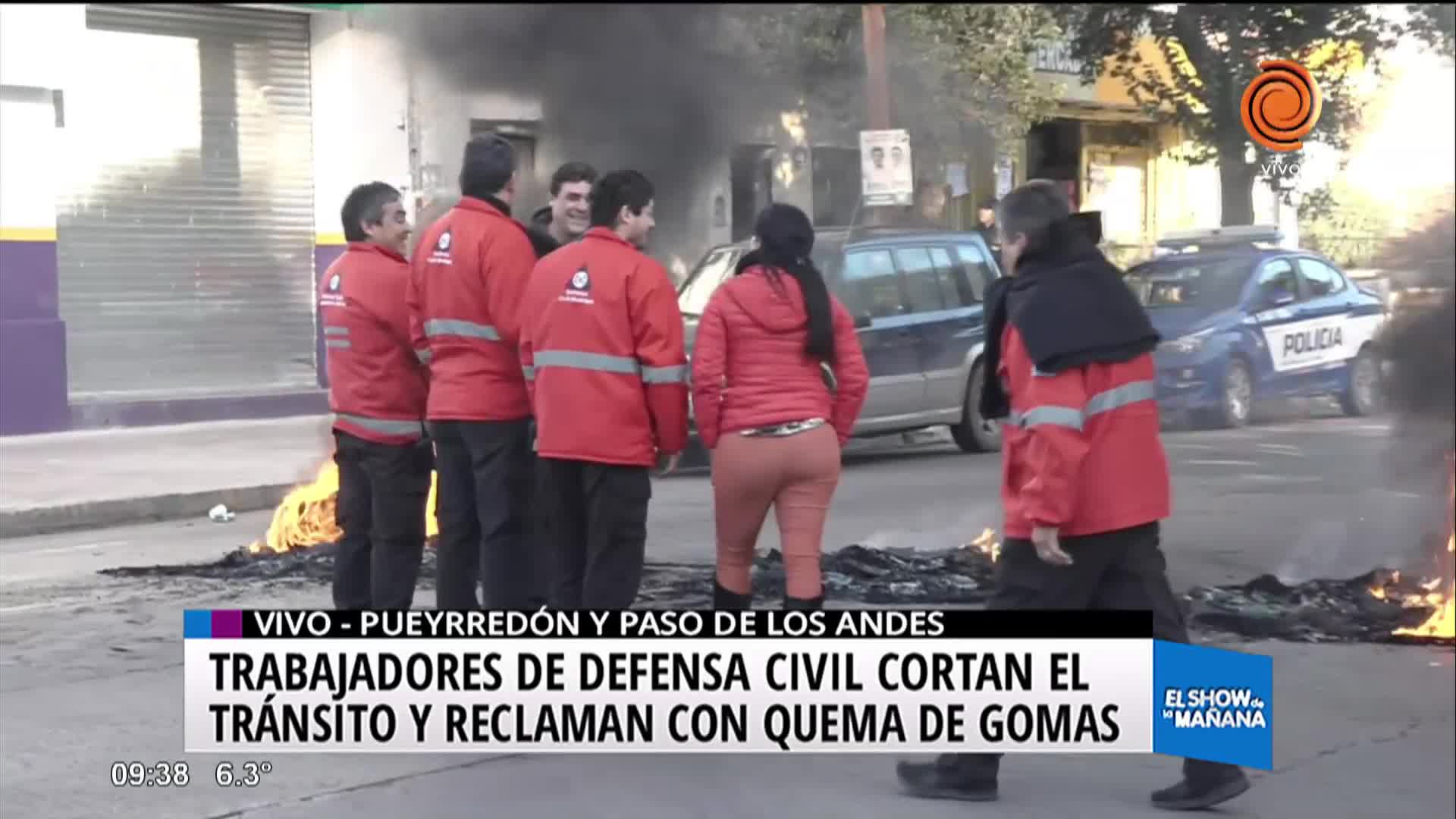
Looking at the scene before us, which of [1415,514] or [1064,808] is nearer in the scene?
[1064,808]

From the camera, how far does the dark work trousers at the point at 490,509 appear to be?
636cm

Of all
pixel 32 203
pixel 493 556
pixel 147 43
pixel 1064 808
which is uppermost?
pixel 147 43

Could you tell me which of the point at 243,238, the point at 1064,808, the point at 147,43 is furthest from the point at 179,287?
the point at 1064,808

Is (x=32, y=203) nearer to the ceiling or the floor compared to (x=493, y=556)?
nearer to the ceiling

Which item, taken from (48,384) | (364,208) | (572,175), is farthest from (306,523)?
(48,384)

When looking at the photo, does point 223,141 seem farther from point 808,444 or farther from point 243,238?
point 808,444

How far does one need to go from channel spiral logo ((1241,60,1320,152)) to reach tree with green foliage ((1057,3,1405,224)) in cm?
3

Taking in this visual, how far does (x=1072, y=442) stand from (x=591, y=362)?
1.68m

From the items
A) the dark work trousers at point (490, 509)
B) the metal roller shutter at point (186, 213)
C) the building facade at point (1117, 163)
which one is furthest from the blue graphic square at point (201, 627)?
the metal roller shutter at point (186, 213)

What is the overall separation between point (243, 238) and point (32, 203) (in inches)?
56.8

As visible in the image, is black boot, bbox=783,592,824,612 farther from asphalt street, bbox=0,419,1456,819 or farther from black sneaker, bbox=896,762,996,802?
black sneaker, bbox=896,762,996,802

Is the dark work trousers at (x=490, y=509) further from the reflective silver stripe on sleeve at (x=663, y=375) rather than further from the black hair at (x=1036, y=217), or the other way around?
the black hair at (x=1036, y=217)

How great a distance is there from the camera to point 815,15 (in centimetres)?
524

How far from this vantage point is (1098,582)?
5.09 metres
